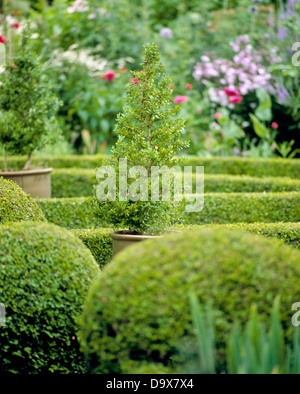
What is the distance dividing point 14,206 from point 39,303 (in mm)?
1268

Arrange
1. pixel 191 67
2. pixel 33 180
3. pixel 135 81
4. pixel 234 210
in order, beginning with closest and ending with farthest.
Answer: pixel 135 81
pixel 234 210
pixel 33 180
pixel 191 67

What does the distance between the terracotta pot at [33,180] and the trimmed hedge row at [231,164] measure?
1992mm

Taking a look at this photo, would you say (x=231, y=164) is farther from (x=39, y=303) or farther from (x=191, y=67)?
(x=39, y=303)

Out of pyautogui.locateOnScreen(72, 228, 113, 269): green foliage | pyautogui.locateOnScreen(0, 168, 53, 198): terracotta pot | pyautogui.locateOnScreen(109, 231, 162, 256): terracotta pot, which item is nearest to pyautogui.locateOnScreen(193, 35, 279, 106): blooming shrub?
pyautogui.locateOnScreen(0, 168, 53, 198): terracotta pot

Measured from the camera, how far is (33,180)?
5.91 meters

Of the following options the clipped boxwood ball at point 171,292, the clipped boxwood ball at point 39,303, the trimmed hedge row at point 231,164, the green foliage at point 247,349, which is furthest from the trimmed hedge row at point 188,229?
the trimmed hedge row at point 231,164

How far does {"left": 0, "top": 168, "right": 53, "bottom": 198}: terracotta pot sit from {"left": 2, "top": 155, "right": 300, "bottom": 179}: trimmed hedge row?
1.99 metres

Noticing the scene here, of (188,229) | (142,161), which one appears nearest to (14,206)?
(142,161)

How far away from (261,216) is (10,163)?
4312mm

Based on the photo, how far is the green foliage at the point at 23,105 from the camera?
6074 millimetres

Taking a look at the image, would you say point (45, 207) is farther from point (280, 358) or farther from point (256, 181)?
point (280, 358)

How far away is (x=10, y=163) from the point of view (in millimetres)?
8078

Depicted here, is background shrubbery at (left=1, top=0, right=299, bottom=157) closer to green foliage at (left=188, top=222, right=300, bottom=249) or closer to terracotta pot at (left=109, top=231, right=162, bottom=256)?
green foliage at (left=188, top=222, right=300, bottom=249)

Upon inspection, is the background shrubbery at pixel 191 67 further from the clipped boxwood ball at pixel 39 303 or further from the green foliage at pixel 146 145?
the clipped boxwood ball at pixel 39 303
